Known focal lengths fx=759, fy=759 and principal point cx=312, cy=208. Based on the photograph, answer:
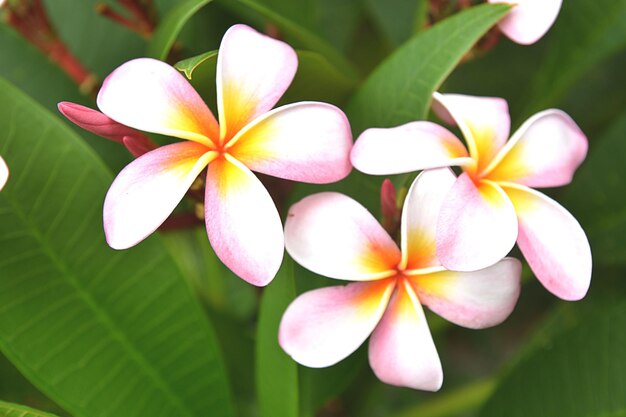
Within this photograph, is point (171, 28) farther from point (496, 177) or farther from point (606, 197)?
point (606, 197)

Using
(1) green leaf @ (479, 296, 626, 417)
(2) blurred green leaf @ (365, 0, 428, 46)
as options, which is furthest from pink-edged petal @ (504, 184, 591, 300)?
(2) blurred green leaf @ (365, 0, 428, 46)

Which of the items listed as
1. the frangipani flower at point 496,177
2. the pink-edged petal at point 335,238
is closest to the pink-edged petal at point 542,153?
the frangipani flower at point 496,177

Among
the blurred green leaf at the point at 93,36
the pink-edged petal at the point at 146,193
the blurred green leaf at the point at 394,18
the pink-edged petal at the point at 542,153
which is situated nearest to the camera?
the pink-edged petal at the point at 146,193

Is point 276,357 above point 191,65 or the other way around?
the other way around

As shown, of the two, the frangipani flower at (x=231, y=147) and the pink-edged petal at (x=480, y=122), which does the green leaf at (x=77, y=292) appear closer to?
the frangipani flower at (x=231, y=147)

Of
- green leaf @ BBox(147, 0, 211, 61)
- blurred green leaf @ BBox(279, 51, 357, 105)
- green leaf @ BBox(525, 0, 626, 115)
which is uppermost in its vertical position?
green leaf @ BBox(525, 0, 626, 115)

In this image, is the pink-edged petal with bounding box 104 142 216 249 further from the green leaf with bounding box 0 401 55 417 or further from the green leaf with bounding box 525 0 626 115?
the green leaf with bounding box 525 0 626 115

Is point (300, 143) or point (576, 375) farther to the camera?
point (576, 375)

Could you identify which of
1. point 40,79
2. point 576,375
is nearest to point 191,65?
point 40,79
